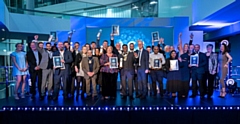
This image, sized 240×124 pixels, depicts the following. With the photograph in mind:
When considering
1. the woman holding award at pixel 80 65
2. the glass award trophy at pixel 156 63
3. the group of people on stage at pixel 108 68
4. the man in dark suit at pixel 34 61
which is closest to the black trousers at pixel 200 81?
the group of people on stage at pixel 108 68

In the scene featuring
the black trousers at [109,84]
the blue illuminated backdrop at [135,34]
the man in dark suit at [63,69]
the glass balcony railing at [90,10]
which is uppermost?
the glass balcony railing at [90,10]

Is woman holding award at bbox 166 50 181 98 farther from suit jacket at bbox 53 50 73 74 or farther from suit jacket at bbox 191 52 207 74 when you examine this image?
suit jacket at bbox 53 50 73 74

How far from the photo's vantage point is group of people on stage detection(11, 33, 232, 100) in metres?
6.30

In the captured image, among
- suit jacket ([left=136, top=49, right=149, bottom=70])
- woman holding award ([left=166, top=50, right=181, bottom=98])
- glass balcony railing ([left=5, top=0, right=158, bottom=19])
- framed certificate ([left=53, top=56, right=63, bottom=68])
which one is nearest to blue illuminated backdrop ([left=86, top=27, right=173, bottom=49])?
glass balcony railing ([left=5, top=0, right=158, bottom=19])

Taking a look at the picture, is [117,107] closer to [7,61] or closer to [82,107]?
[82,107]

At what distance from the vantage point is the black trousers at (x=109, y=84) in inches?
254

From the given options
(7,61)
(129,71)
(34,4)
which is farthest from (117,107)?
(7,61)

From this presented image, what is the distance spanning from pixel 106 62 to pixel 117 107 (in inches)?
63.4

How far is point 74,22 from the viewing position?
10000 mm

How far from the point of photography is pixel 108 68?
635 cm

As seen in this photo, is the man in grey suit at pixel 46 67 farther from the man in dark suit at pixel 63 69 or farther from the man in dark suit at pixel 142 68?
the man in dark suit at pixel 142 68

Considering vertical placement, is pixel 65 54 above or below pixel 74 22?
below

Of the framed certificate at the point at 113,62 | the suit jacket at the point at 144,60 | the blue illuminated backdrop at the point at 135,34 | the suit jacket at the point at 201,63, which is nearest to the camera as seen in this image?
the framed certificate at the point at 113,62

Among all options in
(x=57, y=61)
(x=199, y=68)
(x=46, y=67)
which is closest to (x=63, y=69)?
(x=57, y=61)
